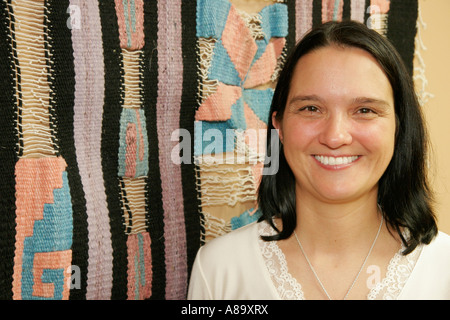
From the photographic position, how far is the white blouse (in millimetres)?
968

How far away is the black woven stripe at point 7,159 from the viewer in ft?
2.92

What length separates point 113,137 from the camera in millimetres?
1059

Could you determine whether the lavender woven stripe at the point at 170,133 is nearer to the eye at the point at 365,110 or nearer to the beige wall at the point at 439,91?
the eye at the point at 365,110

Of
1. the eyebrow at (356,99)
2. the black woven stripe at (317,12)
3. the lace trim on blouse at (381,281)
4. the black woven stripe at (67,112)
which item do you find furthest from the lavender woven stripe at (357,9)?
the black woven stripe at (67,112)

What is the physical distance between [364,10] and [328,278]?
0.89 m

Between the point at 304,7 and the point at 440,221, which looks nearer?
the point at 304,7

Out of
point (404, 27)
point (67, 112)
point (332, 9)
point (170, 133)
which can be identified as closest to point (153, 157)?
point (170, 133)

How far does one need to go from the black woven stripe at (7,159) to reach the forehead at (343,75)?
0.58m

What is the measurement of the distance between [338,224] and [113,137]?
54 cm

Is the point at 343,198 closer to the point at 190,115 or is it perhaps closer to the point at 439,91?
the point at 190,115

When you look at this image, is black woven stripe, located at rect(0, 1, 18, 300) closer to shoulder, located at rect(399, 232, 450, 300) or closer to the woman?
the woman

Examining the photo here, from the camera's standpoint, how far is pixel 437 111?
1.64 metres
